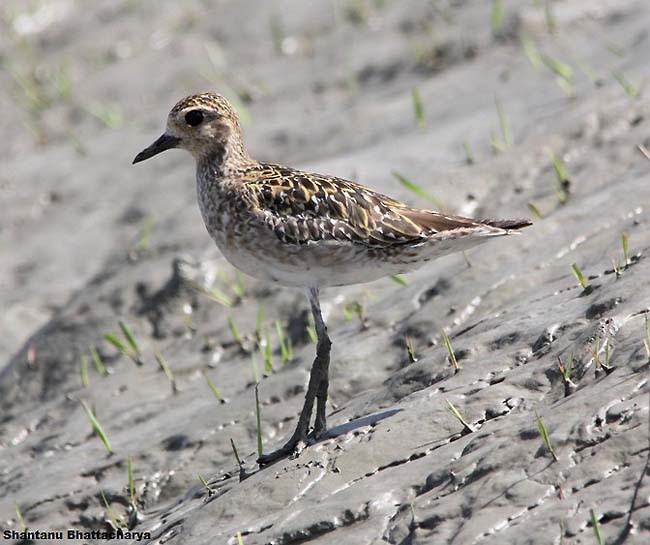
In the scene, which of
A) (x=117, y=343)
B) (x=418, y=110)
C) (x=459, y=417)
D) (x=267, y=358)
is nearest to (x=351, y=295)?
(x=267, y=358)

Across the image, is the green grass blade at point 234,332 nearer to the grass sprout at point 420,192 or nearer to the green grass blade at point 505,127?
the grass sprout at point 420,192

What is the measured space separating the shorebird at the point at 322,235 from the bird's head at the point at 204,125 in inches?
21.6

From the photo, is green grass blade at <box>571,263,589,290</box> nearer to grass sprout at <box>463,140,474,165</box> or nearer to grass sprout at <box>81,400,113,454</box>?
grass sprout at <box>463,140,474,165</box>

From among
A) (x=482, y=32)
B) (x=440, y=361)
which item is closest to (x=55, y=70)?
(x=482, y=32)

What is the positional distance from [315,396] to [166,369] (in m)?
1.91

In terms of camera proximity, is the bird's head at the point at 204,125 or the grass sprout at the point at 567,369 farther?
the bird's head at the point at 204,125

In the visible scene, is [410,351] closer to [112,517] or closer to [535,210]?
[535,210]

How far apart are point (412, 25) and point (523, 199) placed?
164 inches

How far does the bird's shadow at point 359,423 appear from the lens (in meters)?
6.17

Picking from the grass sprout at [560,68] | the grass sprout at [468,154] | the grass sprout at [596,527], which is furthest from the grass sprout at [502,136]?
the grass sprout at [596,527]

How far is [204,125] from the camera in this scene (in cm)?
743

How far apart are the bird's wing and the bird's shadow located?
0.95 meters

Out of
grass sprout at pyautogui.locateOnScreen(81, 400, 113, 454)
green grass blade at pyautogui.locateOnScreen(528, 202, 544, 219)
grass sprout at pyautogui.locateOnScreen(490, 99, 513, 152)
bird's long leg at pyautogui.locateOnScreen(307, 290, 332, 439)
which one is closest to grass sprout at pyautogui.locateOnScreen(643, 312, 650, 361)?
bird's long leg at pyautogui.locateOnScreen(307, 290, 332, 439)

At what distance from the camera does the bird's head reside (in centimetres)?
742
